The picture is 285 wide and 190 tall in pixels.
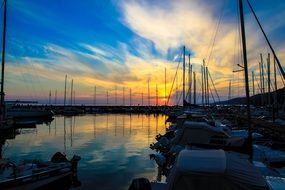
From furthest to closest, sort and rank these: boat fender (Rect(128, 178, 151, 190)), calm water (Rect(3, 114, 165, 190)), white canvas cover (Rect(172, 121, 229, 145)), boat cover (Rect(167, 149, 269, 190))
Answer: white canvas cover (Rect(172, 121, 229, 145)), calm water (Rect(3, 114, 165, 190)), boat fender (Rect(128, 178, 151, 190)), boat cover (Rect(167, 149, 269, 190))

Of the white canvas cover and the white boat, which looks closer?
the white boat

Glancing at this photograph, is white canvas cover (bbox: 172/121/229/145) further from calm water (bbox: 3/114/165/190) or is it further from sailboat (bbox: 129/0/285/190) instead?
sailboat (bbox: 129/0/285/190)

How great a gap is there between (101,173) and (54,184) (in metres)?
5.70

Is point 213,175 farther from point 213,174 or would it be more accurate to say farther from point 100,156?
point 100,156

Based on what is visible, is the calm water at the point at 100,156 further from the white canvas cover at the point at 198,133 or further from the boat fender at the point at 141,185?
the boat fender at the point at 141,185

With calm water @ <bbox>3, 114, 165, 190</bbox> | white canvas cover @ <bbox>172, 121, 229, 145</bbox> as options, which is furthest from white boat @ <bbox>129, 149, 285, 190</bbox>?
white canvas cover @ <bbox>172, 121, 229, 145</bbox>

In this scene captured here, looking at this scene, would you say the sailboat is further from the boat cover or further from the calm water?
the calm water

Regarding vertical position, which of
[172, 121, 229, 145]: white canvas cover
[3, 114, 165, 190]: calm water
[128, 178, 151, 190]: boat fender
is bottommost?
[3, 114, 165, 190]: calm water

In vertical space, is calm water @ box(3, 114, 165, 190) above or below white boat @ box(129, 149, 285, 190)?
below

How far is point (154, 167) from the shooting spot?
1061 inches

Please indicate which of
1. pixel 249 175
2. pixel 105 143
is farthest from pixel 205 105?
pixel 249 175

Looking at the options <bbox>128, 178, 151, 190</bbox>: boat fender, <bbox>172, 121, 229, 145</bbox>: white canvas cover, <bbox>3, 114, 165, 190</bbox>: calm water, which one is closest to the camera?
<bbox>128, 178, 151, 190</bbox>: boat fender

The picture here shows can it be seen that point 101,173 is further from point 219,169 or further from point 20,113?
point 20,113

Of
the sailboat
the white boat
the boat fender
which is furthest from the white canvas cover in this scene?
the white boat
